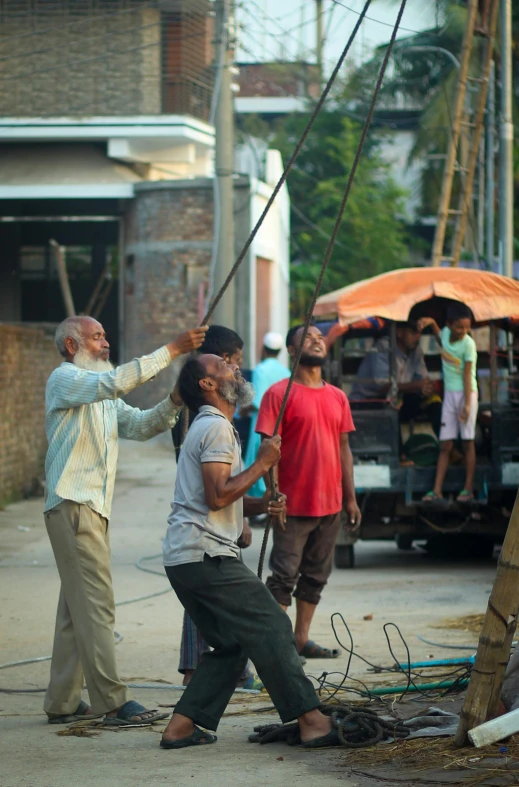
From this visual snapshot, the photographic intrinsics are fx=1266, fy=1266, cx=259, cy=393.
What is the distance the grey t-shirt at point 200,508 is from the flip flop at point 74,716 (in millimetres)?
1235

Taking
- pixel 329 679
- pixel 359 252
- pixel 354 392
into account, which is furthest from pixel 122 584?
pixel 359 252

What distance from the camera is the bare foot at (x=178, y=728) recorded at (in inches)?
212

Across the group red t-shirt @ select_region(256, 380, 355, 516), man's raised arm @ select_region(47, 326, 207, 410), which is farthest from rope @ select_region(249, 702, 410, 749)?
red t-shirt @ select_region(256, 380, 355, 516)

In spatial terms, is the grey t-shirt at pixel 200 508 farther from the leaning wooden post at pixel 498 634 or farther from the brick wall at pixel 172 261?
the brick wall at pixel 172 261

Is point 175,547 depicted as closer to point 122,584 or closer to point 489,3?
point 122,584

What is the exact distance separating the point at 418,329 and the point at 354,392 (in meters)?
0.84

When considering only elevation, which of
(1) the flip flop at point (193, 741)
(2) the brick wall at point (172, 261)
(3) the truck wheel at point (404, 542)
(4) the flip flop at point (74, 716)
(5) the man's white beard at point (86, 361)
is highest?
(2) the brick wall at point (172, 261)

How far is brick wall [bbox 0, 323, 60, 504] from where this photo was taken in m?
15.7

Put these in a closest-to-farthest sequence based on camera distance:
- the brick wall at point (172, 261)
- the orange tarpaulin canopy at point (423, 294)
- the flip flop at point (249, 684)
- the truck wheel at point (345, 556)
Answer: the flip flop at point (249, 684)
the orange tarpaulin canopy at point (423, 294)
the truck wheel at point (345, 556)
the brick wall at point (172, 261)

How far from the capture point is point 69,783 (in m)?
4.88

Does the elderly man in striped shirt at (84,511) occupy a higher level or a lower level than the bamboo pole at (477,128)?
lower

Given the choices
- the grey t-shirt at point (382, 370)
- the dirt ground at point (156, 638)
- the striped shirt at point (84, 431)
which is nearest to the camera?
the dirt ground at point (156, 638)

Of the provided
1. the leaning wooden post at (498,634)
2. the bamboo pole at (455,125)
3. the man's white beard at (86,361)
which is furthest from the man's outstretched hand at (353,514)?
the bamboo pole at (455,125)

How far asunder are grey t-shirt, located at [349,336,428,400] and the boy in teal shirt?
21.1 inches
